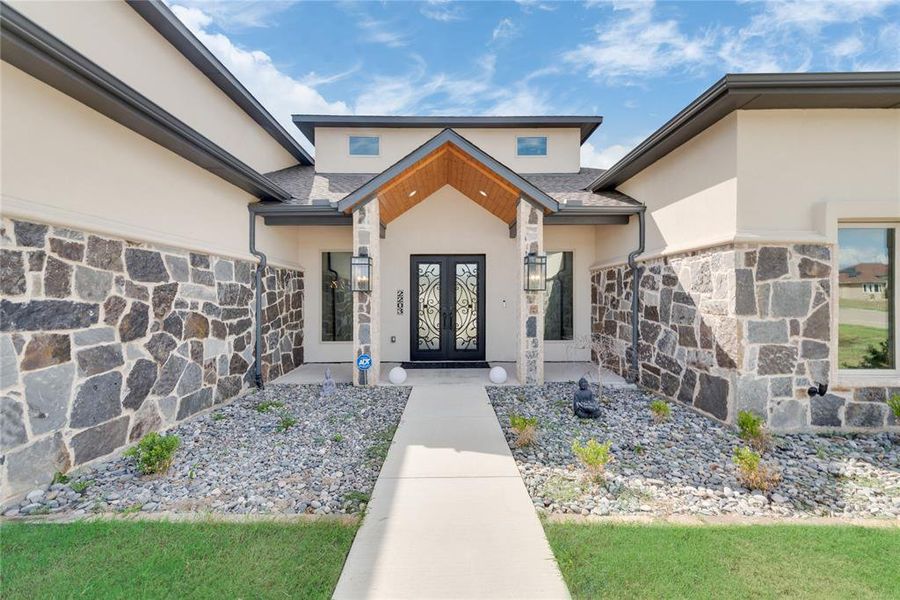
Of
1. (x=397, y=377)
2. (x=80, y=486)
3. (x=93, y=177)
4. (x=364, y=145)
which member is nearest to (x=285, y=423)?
(x=80, y=486)

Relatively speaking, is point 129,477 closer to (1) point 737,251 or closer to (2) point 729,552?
(2) point 729,552

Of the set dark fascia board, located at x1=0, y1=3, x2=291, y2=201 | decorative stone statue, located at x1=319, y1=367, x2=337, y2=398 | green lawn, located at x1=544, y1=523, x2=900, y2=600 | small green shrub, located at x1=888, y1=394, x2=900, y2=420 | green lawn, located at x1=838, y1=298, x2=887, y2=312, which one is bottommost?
green lawn, located at x1=544, y1=523, x2=900, y2=600

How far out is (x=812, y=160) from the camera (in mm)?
4883

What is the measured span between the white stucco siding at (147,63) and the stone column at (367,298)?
11.8 feet

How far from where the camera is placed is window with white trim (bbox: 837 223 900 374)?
4992 mm

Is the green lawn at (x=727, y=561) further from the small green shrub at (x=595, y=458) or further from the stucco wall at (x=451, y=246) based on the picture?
the stucco wall at (x=451, y=246)

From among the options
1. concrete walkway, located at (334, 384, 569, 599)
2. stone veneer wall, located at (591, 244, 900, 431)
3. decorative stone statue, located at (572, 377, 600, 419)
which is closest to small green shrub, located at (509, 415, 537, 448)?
concrete walkway, located at (334, 384, 569, 599)

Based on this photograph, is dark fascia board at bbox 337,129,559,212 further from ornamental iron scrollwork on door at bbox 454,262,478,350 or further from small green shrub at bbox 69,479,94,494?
small green shrub at bbox 69,479,94,494

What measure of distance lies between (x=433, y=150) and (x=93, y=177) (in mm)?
4635

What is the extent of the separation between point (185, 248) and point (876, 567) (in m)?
7.89

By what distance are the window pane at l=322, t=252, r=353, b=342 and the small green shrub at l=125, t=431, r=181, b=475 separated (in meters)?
5.64

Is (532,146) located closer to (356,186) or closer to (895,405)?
(356,186)

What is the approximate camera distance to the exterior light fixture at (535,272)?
6820 millimetres

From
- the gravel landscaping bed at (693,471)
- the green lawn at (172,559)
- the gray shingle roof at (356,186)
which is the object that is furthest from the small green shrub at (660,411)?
the green lawn at (172,559)
